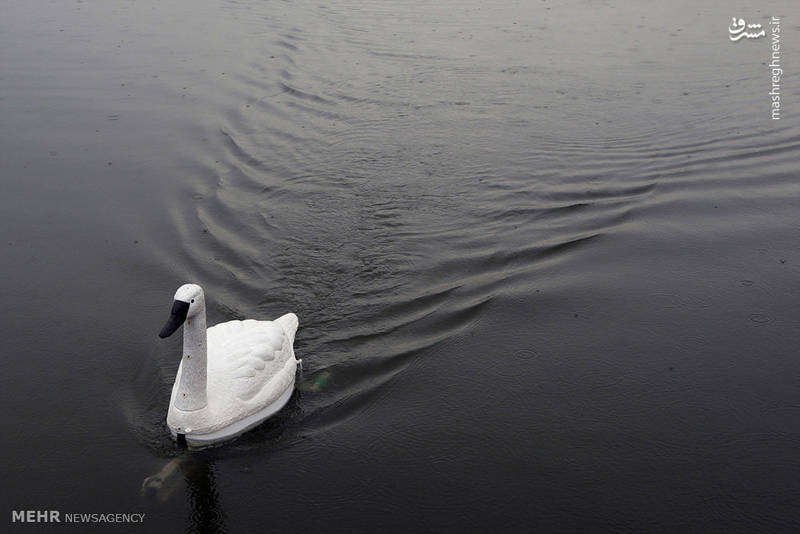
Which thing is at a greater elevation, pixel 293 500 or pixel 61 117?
pixel 61 117

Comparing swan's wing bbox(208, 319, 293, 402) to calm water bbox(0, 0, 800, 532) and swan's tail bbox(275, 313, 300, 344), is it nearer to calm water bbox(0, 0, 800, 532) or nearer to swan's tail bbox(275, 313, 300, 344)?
swan's tail bbox(275, 313, 300, 344)

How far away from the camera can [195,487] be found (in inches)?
376

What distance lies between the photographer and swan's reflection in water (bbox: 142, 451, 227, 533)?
9.13 meters

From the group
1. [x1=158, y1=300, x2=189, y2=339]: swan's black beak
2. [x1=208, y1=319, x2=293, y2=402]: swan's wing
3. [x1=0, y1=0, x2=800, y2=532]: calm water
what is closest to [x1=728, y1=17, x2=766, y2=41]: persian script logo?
[x1=0, y1=0, x2=800, y2=532]: calm water

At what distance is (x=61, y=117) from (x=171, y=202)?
574cm

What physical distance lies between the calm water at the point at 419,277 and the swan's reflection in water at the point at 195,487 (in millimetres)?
30

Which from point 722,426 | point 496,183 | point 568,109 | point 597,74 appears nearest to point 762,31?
point 597,74

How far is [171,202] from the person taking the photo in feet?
51.6

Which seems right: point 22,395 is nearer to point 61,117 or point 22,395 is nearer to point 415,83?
point 61,117

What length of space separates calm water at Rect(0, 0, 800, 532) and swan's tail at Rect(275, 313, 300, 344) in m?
0.41

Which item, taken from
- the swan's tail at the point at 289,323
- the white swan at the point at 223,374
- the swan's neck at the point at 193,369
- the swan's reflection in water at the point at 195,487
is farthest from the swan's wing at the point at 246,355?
the swan's reflection in water at the point at 195,487

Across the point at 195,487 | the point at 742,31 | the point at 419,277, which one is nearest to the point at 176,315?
the point at 195,487

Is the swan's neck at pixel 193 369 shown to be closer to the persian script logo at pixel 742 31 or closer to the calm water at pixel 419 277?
the calm water at pixel 419 277

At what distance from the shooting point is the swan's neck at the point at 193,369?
9922 millimetres
